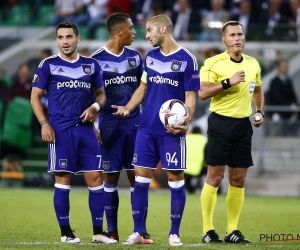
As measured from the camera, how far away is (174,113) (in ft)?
30.1

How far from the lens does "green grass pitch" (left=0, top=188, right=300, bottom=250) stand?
941 cm

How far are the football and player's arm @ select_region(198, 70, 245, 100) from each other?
0.64 meters

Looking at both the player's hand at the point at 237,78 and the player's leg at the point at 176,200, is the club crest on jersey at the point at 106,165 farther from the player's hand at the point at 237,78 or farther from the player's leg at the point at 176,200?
the player's hand at the point at 237,78

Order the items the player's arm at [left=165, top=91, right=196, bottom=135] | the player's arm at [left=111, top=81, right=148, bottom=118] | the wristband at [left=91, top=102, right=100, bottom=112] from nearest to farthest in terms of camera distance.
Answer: the player's arm at [left=165, top=91, right=196, bottom=135]
the wristband at [left=91, top=102, right=100, bottom=112]
the player's arm at [left=111, top=81, right=148, bottom=118]

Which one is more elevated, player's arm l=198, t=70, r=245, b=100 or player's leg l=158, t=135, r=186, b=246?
player's arm l=198, t=70, r=245, b=100

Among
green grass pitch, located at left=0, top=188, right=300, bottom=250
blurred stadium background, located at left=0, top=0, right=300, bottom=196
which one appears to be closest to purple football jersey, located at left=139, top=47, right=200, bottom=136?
green grass pitch, located at left=0, top=188, right=300, bottom=250

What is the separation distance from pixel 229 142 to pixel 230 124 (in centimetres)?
20

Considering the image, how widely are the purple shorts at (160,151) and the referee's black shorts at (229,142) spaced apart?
0.65 metres

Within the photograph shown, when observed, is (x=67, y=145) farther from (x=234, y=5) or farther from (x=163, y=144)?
(x=234, y=5)

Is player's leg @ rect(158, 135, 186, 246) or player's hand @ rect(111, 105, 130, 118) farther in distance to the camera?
player's hand @ rect(111, 105, 130, 118)

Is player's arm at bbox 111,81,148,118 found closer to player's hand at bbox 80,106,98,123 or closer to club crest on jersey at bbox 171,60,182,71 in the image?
player's hand at bbox 80,106,98,123

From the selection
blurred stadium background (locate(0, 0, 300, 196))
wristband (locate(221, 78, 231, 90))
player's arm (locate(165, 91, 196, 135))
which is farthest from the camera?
blurred stadium background (locate(0, 0, 300, 196))

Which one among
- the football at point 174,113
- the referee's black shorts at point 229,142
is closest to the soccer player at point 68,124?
the football at point 174,113

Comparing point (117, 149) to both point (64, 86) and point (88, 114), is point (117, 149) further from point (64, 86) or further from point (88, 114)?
point (64, 86)
